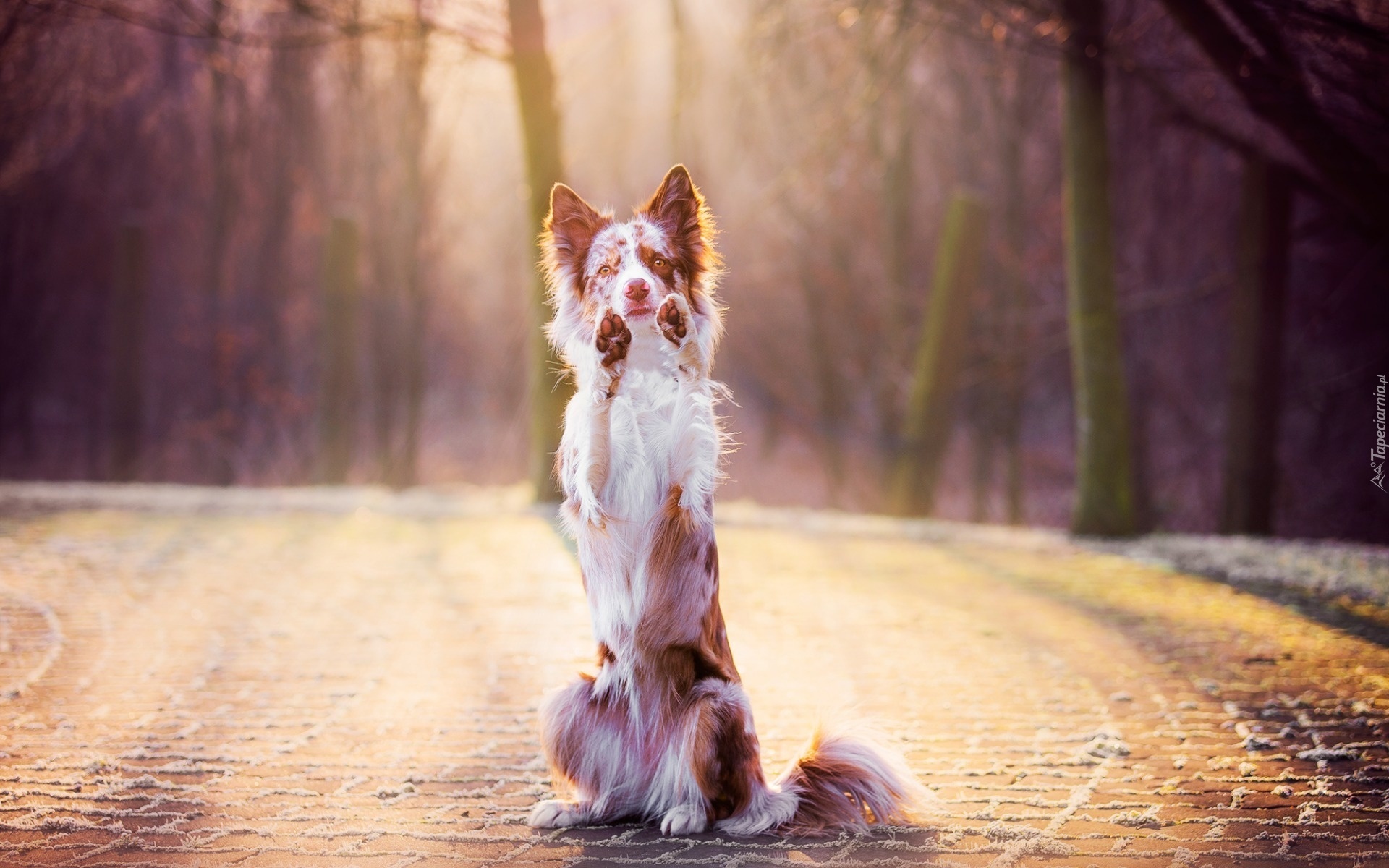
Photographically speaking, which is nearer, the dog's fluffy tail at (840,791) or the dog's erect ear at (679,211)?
the dog's fluffy tail at (840,791)

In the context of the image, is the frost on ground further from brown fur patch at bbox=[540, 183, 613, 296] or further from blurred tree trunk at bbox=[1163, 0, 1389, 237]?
brown fur patch at bbox=[540, 183, 613, 296]

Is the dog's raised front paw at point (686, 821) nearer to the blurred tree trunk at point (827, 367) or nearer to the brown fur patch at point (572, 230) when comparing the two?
the brown fur patch at point (572, 230)

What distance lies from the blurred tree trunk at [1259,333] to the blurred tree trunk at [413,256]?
12.7 metres

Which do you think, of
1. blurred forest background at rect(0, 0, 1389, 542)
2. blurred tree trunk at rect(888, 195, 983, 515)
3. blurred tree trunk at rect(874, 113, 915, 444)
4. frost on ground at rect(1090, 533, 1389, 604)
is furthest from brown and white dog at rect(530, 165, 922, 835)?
blurred tree trunk at rect(874, 113, 915, 444)

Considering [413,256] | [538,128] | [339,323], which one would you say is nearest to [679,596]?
[538,128]

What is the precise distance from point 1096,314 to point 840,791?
790 cm

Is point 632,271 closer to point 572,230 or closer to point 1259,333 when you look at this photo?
point 572,230

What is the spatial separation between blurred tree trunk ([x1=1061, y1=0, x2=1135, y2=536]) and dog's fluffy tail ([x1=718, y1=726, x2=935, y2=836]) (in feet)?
24.1

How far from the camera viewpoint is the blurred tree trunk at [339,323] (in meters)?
14.0

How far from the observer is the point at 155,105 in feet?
68.8

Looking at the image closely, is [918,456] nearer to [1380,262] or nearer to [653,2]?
[1380,262]

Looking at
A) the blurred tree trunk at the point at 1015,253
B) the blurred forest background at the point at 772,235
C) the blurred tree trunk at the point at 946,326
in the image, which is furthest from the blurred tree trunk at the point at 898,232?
the blurred tree trunk at the point at 946,326

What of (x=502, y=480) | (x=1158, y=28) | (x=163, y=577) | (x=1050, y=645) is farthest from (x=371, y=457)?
(x=1050, y=645)

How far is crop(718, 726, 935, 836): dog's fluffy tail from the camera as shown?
3775mm
